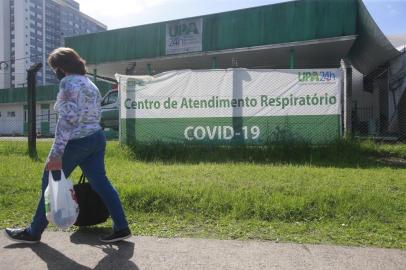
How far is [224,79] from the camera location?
30.8ft

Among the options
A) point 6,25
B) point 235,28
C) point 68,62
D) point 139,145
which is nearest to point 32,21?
point 6,25

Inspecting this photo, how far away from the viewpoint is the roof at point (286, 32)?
1473cm

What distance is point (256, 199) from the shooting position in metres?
5.43

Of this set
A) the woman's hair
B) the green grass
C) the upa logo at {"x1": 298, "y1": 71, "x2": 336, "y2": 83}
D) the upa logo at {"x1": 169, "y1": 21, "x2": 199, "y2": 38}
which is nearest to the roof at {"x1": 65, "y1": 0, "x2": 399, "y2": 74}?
the upa logo at {"x1": 169, "y1": 21, "x2": 199, "y2": 38}

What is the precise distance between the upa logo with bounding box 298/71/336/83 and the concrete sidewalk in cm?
549

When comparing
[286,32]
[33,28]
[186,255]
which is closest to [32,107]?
[186,255]

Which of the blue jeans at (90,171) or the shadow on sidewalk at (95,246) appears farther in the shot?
the blue jeans at (90,171)

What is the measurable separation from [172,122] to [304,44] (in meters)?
8.11

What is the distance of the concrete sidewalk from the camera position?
3.65 meters

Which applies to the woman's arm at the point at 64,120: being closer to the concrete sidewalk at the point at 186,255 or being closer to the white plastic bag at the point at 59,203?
the white plastic bag at the point at 59,203

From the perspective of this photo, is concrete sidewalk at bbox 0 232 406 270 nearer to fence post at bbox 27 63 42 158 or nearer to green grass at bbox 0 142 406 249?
green grass at bbox 0 142 406 249

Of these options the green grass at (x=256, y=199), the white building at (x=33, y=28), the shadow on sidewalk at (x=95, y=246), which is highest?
the white building at (x=33, y=28)

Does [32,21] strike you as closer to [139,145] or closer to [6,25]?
[6,25]

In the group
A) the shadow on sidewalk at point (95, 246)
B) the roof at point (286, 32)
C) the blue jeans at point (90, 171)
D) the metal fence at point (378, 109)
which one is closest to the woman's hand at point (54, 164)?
the blue jeans at point (90, 171)
